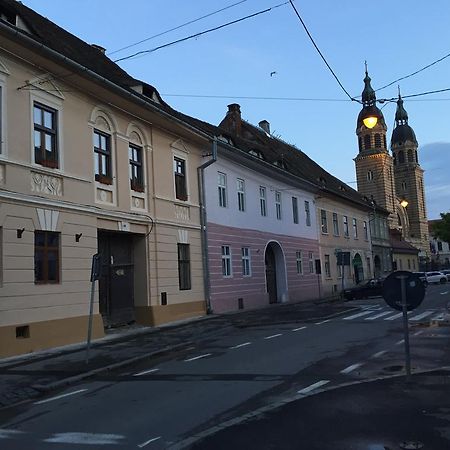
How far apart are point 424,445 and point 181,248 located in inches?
700

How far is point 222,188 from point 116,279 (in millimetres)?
8933

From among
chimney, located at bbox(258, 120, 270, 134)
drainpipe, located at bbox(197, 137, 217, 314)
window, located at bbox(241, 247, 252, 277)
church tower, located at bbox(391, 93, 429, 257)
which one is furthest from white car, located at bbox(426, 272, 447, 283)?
drainpipe, located at bbox(197, 137, 217, 314)

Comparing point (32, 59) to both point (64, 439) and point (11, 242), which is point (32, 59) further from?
point (64, 439)

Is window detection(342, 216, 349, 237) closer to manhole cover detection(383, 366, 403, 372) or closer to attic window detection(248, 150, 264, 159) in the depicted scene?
attic window detection(248, 150, 264, 159)

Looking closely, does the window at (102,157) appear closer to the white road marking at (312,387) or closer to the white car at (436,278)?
the white road marking at (312,387)

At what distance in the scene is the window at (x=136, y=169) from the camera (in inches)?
783

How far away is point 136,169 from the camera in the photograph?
66.6 feet

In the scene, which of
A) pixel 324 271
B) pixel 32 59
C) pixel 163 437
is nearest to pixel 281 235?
pixel 324 271

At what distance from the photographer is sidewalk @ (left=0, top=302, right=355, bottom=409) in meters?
10.2

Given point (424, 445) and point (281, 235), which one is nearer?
point (424, 445)

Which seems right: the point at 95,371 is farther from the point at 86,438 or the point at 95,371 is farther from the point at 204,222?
the point at 204,222

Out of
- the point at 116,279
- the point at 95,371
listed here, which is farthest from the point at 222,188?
the point at 95,371

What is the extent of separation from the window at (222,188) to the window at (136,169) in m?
6.48

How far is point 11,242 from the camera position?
1409 cm
